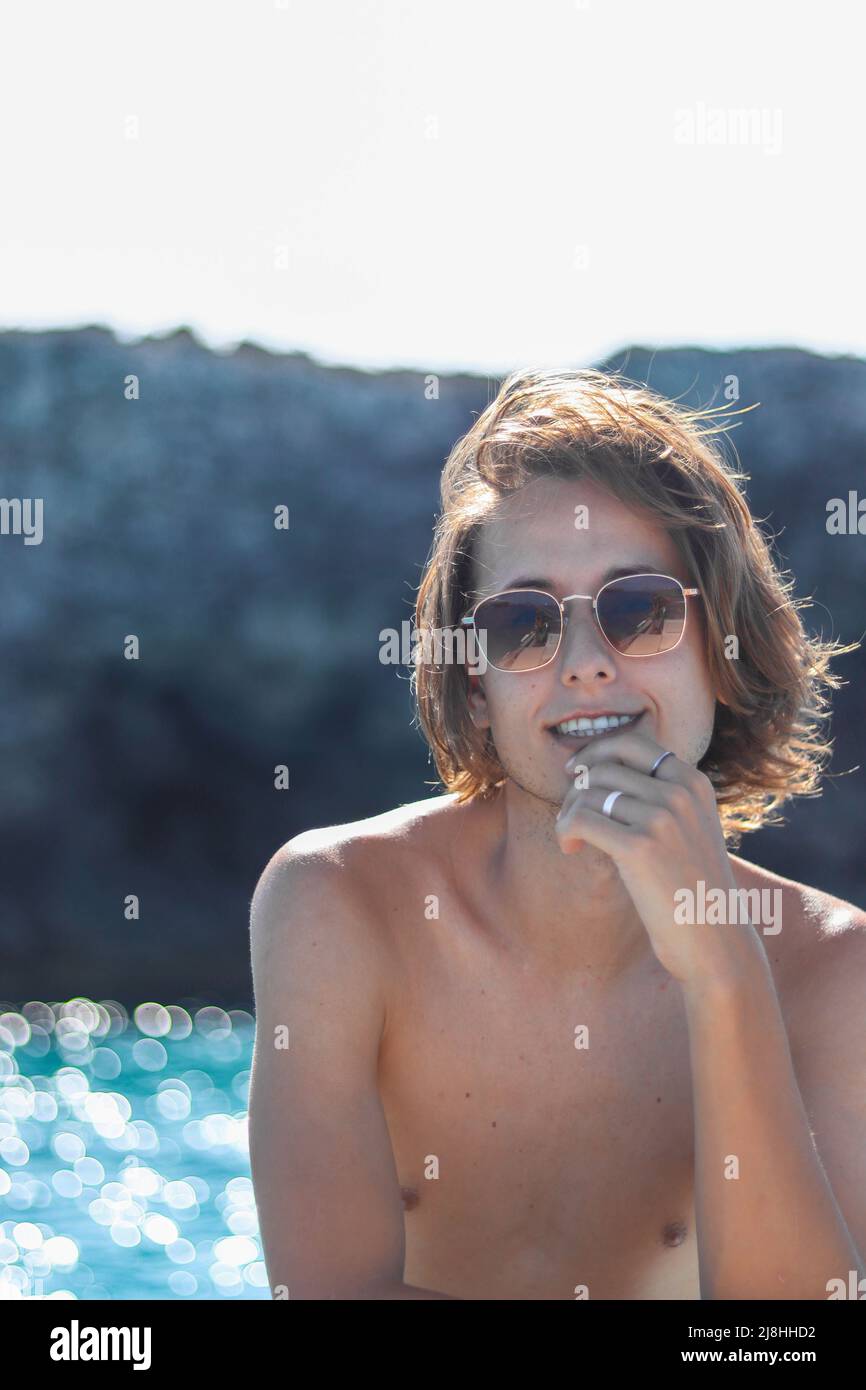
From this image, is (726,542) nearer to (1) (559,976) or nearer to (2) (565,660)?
(2) (565,660)

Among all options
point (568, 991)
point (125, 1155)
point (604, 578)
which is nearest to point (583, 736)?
point (604, 578)

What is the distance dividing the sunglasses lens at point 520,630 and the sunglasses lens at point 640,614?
75 mm

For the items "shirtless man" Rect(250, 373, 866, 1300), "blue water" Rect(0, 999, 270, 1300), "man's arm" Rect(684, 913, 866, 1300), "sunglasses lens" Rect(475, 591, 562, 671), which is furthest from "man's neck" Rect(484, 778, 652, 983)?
"blue water" Rect(0, 999, 270, 1300)

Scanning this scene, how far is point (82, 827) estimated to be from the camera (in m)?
11.7

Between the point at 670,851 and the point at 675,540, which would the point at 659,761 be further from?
the point at 675,540

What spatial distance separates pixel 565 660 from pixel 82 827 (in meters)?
10.1

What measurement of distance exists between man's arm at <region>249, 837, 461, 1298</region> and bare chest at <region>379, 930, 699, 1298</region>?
0.25 meters

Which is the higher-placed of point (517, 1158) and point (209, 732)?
point (209, 732)

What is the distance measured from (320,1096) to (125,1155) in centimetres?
614

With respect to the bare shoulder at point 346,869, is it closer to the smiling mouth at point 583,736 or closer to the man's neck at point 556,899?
the man's neck at point 556,899

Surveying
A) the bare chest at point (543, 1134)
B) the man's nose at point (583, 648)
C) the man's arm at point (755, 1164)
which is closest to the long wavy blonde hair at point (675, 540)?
the man's nose at point (583, 648)

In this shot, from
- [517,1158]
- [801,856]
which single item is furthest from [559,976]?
[801,856]

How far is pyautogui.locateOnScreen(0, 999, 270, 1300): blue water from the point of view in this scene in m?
6.14
